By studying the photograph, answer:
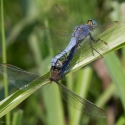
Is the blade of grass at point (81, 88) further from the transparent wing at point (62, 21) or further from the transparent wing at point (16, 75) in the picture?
the transparent wing at point (16, 75)

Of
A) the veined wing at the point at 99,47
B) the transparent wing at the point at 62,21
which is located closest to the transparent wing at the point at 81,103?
the veined wing at the point at 99,47

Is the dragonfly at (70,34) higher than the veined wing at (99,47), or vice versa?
the dragonfly at (70,34)

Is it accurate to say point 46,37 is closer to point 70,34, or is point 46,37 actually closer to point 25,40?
point 70,34

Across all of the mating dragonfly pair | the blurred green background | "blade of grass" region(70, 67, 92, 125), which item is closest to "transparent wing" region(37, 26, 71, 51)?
the mating dragonfly pair

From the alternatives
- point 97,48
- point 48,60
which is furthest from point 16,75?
point 48,60

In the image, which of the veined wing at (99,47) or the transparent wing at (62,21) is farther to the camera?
the transparent wing at (62,21)

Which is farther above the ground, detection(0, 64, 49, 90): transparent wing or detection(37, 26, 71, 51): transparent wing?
detection(37, 26, 71, 51): transparent wing

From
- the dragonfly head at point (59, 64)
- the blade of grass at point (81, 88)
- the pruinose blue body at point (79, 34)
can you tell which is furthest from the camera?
the blade of grass at point (81, 88)

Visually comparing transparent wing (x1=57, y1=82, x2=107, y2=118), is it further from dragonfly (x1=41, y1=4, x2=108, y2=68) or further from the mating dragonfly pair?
dragonfly (x1=41, y1=4, x2=108, y2=68)
